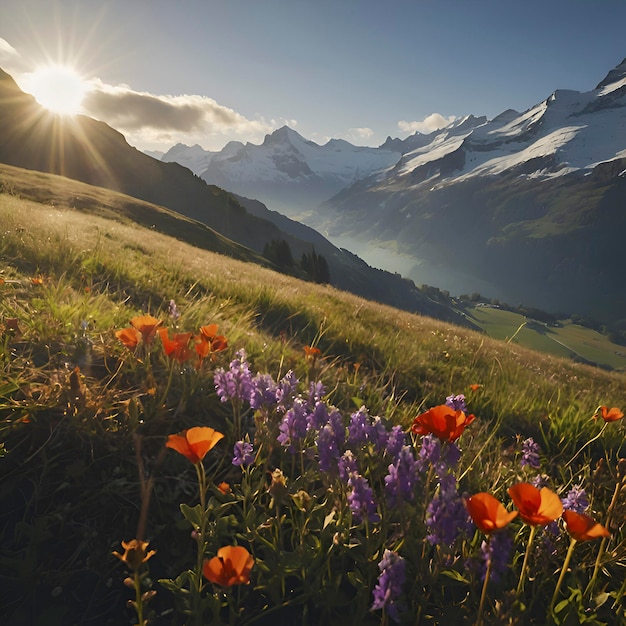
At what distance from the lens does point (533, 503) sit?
1.29m

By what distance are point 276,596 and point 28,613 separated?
96 cm

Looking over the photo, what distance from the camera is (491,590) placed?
72.8 inches

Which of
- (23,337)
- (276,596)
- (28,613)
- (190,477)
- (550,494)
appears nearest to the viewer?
(550,494)

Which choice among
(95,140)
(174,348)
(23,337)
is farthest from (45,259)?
(95,140)

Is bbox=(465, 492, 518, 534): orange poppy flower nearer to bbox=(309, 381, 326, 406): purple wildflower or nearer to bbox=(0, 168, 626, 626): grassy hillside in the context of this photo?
bbox=(0, 168, 626, 626): grassy hillside

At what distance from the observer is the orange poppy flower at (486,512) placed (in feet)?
4.01

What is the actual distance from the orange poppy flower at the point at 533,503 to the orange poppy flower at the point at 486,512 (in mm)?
54

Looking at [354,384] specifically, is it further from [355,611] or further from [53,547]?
[53,547]

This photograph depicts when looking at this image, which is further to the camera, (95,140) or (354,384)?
(95,140)

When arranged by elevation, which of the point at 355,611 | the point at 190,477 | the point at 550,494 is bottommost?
the point at 355,611

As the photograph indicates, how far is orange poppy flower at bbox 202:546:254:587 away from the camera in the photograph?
1.21 meters

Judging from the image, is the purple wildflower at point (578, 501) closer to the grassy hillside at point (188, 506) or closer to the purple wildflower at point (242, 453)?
the grassy hillside at point (188, 506)

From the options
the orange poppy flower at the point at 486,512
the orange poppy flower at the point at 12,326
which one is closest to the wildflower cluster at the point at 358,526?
the orange poppy flower at the point at 486,512

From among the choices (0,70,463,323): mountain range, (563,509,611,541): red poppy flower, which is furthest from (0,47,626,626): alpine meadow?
(0,70,463,323): mountain range
